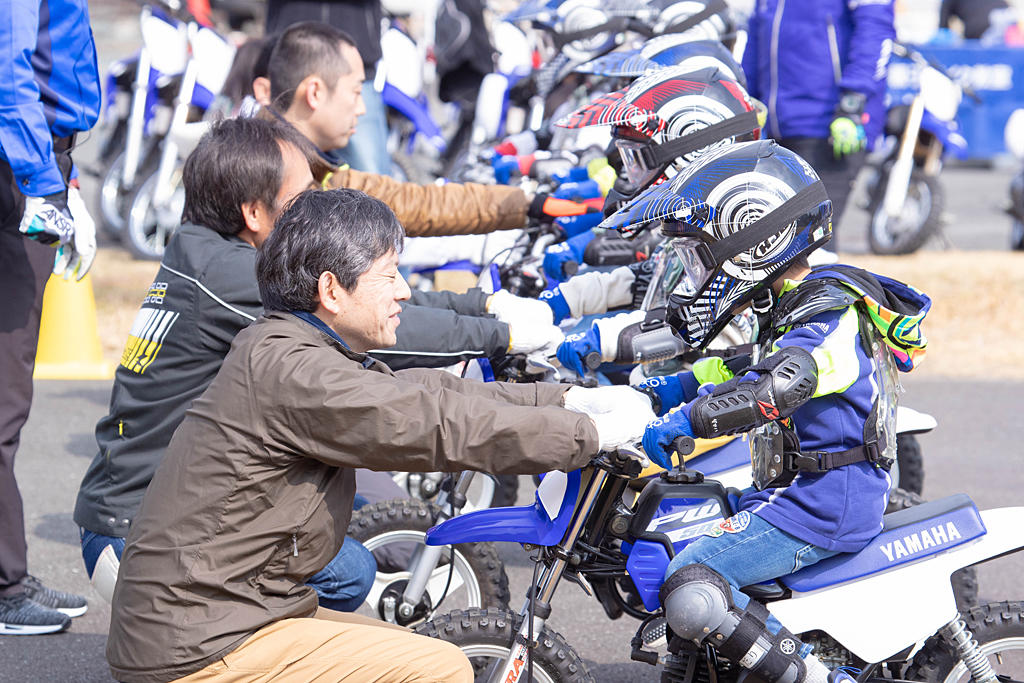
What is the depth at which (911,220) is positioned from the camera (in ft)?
35.0

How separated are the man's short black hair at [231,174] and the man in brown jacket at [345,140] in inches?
30.1

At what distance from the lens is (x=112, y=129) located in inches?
440

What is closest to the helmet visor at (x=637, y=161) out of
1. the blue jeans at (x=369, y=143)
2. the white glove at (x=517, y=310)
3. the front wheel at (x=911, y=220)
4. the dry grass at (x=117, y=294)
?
the white glove at (x=517, y=310)

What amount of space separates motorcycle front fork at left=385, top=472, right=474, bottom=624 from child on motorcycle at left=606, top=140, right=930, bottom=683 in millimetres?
898

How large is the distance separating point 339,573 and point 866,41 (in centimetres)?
513

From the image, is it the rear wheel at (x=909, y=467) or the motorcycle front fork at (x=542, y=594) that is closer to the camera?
the motorcycle front fork at (x=542, y=594)

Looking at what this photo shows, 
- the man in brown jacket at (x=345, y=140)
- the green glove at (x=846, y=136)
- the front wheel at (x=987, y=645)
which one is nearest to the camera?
the front wheel at (x=987, y=645)

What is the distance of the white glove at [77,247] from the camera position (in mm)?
4610

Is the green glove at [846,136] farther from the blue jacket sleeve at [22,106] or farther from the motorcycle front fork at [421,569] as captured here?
the blue jacket sleeve at [22,106]

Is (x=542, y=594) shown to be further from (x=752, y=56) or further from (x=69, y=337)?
(x=69, y=337)

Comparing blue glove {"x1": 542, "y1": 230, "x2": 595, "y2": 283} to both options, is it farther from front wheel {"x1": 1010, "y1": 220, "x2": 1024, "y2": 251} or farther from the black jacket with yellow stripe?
front wheel {"x1": 1010, "y1": 220, "x2": 1024, "y2": 251}

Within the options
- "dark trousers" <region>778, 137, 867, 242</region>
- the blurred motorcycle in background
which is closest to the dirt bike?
"dark trousers" <region>778, 137, 867, 242</region>

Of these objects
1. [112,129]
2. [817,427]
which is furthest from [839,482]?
[112,129]

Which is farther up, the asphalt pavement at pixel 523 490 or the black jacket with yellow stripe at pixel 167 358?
the black jacket with yellow stripe at pixel 167 358
